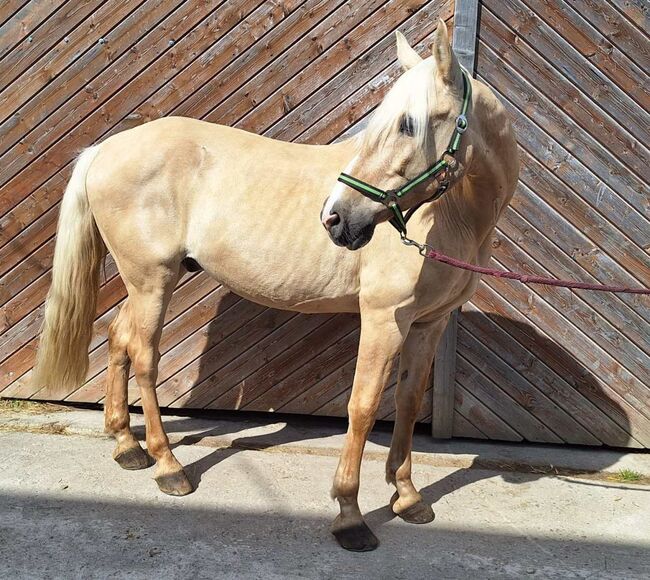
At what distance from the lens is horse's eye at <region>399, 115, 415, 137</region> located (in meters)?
2.36

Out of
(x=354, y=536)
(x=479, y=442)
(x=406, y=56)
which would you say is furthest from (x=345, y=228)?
(x=479, y=442)

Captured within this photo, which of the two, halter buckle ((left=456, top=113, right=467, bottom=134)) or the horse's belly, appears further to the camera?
the horse's belly

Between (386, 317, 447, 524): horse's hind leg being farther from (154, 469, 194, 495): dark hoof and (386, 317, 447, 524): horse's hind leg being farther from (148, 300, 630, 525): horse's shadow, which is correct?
(154, 469, 194, 495): dark hoof

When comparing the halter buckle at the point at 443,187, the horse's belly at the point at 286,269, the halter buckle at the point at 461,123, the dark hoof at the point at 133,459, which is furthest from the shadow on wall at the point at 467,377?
the halter buckle at the point at 461,123

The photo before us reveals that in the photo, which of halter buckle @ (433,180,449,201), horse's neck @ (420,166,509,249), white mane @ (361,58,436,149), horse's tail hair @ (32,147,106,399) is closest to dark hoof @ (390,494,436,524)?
horse's neck @ (420,166,509,249)

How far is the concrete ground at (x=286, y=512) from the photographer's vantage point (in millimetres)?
2666

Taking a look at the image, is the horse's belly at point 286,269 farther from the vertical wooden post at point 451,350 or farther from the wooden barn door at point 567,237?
the wooden barn door at point 567,237

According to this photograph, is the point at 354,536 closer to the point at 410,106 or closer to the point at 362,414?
the point at 362,414

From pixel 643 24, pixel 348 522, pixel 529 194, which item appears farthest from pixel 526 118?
pixel 348 522

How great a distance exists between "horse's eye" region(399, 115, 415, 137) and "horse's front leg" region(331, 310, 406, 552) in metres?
0.76

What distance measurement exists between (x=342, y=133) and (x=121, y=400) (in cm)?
187

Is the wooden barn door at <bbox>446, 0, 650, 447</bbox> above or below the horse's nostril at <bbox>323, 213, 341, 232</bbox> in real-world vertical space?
below

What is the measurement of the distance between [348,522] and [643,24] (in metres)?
→ 2.91

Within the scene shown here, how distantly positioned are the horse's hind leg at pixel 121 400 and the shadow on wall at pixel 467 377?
416 mm
